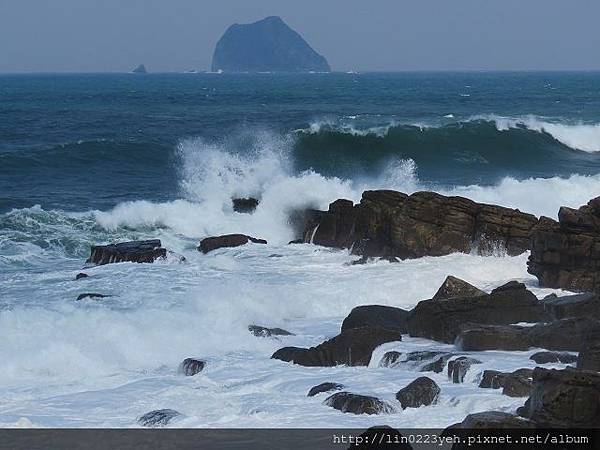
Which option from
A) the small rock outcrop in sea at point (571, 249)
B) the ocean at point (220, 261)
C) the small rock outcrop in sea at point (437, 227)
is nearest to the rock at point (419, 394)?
the ocean at point (220, 261)

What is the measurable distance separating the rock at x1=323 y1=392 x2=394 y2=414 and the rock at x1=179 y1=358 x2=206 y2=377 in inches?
96.5

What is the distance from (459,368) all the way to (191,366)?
3.30 meters

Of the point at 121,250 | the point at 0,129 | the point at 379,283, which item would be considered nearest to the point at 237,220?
the point at 121,250

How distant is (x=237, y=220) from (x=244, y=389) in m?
13.0

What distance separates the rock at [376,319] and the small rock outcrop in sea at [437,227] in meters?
4.62

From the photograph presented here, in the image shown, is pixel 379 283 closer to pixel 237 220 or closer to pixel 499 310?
pixel 499 310

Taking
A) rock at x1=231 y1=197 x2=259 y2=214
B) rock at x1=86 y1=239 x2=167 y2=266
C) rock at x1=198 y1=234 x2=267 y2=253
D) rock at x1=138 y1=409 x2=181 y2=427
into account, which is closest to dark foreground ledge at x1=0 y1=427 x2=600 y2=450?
rock at x1=138 y1=409 x2=181 y2=427

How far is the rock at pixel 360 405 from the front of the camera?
10.2m

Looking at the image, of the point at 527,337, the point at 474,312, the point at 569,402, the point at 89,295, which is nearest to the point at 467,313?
the point at 474,312

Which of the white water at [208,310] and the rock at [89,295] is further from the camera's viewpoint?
the rock at [89,295]

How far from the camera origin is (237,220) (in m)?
24.3

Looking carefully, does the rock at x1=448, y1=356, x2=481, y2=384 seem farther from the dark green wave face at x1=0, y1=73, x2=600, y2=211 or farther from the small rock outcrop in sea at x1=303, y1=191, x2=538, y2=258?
the dark green wave face at x1=0, y1=73, x2=600, y2=211

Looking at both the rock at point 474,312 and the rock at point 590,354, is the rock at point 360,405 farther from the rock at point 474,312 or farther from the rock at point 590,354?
the rock at point 474,312

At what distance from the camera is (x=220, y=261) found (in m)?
19.5
